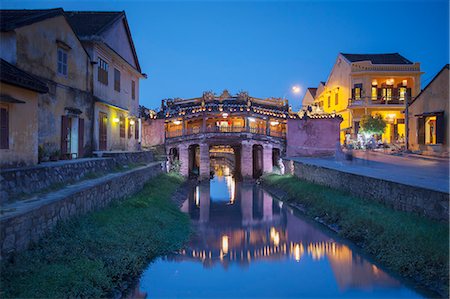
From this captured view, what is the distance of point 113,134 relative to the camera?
2300 cm

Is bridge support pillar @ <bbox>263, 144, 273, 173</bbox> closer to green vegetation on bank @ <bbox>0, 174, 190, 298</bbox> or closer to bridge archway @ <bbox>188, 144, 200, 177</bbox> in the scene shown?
bridge archway @ <bbox>188, 144, 200, 177</bbox>

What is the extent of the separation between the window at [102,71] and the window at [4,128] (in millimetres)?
10014

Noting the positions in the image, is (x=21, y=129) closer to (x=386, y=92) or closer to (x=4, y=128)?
(x=4, y=128)

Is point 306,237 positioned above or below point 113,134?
below

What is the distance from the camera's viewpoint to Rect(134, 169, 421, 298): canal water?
1042cm

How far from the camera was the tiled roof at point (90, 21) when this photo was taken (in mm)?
19875

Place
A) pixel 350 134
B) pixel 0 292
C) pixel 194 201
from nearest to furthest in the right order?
pixel 0 292, pixel 194 201, pixel 350 134

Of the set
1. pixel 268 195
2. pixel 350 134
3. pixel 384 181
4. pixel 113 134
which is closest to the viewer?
pixel 384 181

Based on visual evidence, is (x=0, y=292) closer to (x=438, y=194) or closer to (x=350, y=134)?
(x=438, y=194)

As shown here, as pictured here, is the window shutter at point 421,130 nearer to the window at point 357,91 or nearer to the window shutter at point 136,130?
the window at point 357,91

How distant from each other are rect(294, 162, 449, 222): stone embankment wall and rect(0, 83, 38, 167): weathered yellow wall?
12.3 metres

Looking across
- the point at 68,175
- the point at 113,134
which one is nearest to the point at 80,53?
the point at 113,134

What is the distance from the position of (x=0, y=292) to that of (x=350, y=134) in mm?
39468

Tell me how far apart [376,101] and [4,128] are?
38065 mm
